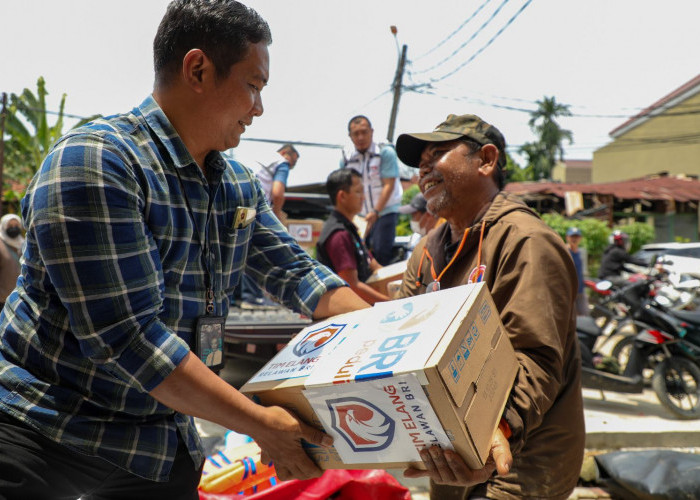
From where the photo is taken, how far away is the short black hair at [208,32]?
1650 millimetres

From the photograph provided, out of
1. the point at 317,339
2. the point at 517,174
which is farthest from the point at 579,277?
the point at 517,174

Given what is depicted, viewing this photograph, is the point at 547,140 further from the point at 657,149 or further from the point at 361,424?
the point at 361,424

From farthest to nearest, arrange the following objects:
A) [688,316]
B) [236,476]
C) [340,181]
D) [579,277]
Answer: [579,277], [688,316], [340,181], [236,476]

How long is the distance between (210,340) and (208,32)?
88 cm

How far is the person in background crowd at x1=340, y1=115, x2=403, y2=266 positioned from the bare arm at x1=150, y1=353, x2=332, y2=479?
475 centimetres

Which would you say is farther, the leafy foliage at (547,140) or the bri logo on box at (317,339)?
the leafy foliage at (547,140)

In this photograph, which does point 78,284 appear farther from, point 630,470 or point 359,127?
point 359,127

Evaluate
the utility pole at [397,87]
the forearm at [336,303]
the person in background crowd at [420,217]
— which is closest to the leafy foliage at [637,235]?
the utility pole at [397,87]

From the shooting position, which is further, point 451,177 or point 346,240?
point 346,240

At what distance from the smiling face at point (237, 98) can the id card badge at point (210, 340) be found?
20.5 inches

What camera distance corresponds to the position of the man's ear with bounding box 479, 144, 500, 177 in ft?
7.58

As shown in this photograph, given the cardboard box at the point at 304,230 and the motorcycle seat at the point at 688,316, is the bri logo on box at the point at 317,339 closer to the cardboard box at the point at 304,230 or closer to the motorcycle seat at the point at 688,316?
the cardboard box at the point at 304,230

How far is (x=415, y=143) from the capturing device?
2.43 m

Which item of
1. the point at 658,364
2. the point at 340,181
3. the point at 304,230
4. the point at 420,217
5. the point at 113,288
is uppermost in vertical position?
the point at 113,288
